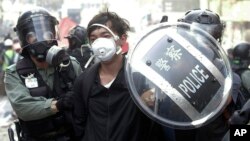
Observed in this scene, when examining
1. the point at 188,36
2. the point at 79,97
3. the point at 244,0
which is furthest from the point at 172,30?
the point at 244,0

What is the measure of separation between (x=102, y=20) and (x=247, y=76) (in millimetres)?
1646

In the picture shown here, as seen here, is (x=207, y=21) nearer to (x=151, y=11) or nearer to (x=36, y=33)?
(x=36, y=33)

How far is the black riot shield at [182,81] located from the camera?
6.08ft

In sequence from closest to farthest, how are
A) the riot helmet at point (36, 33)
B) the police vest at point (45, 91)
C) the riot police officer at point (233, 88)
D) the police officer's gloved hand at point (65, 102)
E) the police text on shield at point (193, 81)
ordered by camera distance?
the police text on shield at point (193, 81)
the riot police officer at point (233, 88)
the police officer's gloved hand at point (65, 102)
the police vest at point (45, 91)
the riot helmet at point (36, 33)

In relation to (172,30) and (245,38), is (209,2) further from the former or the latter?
(172,30)

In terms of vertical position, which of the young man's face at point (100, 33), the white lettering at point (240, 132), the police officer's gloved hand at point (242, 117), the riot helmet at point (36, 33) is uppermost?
the young man's face at point (100, 33)

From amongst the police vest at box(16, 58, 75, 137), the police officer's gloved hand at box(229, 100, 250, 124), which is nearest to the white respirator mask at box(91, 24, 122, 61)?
the police officer's gloved hand at box(229, 100, 250, 124)

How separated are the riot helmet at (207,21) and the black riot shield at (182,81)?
625 millimetres

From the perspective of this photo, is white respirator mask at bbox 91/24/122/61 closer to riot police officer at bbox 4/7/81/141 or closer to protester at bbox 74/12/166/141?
protester at bbox 74/12/166/141

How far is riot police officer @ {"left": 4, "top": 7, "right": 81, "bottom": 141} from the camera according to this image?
2902 millimetres

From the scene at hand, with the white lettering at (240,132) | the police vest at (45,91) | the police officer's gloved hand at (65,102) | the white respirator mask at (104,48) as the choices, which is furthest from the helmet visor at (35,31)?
the white lettering at (240,132)

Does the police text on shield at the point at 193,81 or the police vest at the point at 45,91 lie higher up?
the police text on shield at the point at 193,81

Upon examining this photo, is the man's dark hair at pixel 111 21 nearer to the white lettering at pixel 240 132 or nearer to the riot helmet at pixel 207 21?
the riot helmet at pixel 207 21

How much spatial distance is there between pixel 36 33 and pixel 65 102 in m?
0.68
